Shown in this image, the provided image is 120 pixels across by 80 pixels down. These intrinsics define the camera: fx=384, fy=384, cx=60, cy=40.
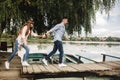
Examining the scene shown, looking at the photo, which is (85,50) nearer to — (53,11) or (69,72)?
Answer: (53,11)

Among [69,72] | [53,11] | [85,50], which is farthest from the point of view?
[85,50]

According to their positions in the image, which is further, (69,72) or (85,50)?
(85,50)

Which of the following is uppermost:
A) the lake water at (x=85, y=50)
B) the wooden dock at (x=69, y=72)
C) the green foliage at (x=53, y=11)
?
the green foliage at (x=53, y=11)

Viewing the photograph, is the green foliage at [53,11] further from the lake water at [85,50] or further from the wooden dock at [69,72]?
the lake water at [85,50]

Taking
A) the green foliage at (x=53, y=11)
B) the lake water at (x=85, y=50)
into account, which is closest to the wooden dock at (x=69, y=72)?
the green foliage at (x=53, y=11)

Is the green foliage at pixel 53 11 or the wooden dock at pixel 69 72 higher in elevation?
the green foliage at pixel 53 11

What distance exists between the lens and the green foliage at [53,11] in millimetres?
17000

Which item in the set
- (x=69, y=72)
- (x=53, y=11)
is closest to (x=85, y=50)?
(x=53, y=11)

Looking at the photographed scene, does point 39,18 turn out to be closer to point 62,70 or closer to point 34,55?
point 34,55

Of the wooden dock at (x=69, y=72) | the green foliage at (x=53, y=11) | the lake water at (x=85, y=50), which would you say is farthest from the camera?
the lake water at (x=85, y=50)

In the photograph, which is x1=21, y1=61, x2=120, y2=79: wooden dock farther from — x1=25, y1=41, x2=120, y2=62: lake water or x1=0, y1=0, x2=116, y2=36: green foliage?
x1=25, y1=41, x2=120, y2=62: lake water

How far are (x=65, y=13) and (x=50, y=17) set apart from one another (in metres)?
1.39

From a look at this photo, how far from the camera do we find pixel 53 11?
18.0 meters

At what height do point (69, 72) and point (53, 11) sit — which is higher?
point (53, 11)
